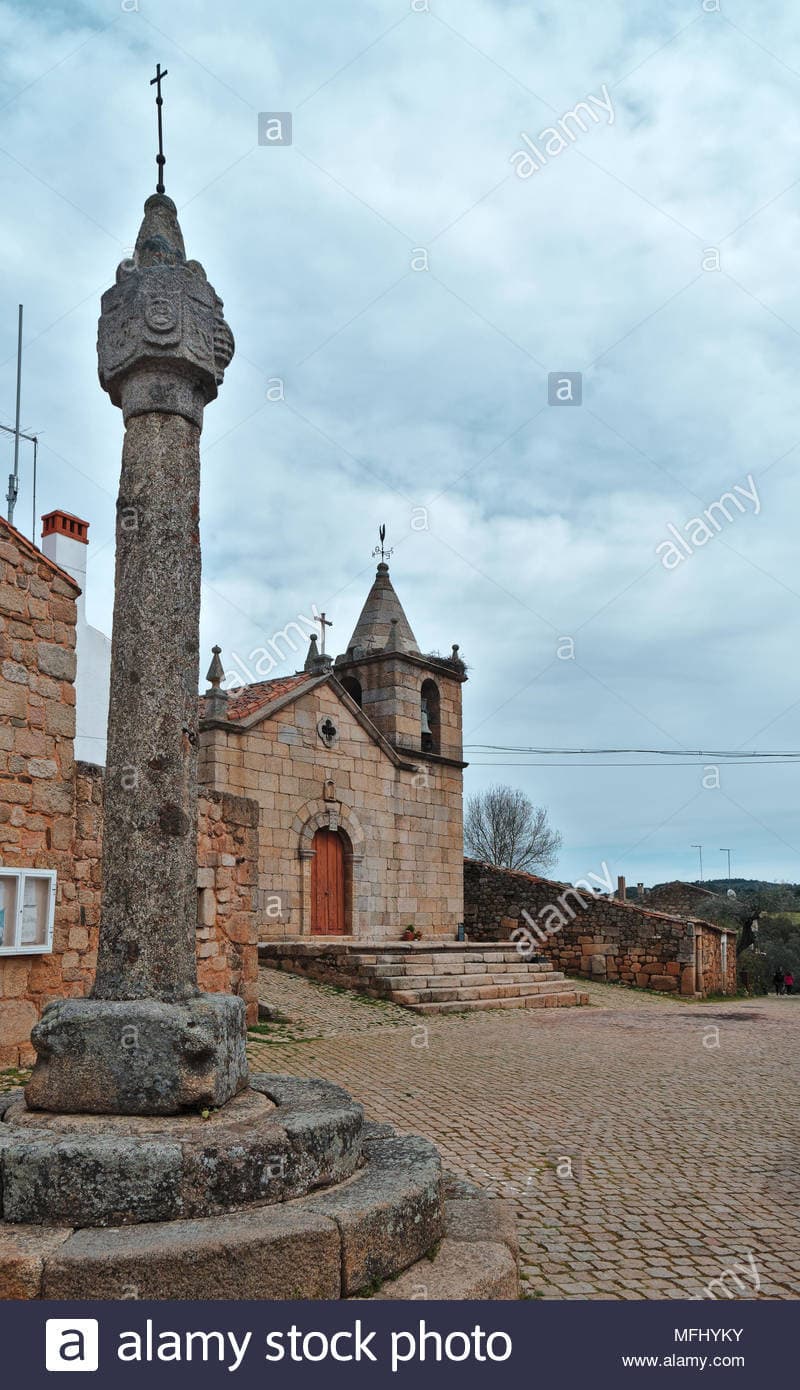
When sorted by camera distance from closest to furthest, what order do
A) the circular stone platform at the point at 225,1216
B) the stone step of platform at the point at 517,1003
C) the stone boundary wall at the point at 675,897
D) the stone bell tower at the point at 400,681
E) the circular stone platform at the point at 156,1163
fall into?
1. the circular stone platform at the point at 225,1216
2. the circular stone platform at the point at 156,1163
3. the stone step of platform at the point at 517,1003
4. the stone bell tower at the point at 400,681
5. the stone boundary wall at the point at 675,897

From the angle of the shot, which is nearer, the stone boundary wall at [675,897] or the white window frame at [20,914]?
the white window frame at [20,914]

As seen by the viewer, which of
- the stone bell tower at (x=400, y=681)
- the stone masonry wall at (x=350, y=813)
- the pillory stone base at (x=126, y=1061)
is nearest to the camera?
the pillory stone base at (x=126, y=1061)

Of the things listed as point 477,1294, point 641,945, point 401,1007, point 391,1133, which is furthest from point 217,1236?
point 641,945

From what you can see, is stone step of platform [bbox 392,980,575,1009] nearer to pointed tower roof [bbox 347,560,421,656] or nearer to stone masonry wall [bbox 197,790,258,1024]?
stone masonry wall [bbox 197,790,258,1024]

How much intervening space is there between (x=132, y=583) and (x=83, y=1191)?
2.19 meters

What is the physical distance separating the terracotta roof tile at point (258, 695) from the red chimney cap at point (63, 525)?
10.5ft

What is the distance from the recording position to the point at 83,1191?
3.13 meters

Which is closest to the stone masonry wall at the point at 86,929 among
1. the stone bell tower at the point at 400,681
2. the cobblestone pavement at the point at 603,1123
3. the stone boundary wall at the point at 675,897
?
the cobblestone pavement at the point at 603,1123

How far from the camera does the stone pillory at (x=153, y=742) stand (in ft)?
11.6

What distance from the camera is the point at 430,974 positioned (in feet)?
47.8

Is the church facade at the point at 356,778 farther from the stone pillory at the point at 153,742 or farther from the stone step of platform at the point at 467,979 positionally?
the stone pillory at the point at 153,742

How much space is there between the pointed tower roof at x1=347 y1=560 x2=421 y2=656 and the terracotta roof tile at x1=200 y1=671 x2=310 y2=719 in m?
2.07

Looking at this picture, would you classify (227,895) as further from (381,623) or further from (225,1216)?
(381,623)

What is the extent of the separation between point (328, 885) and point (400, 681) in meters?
4.54
